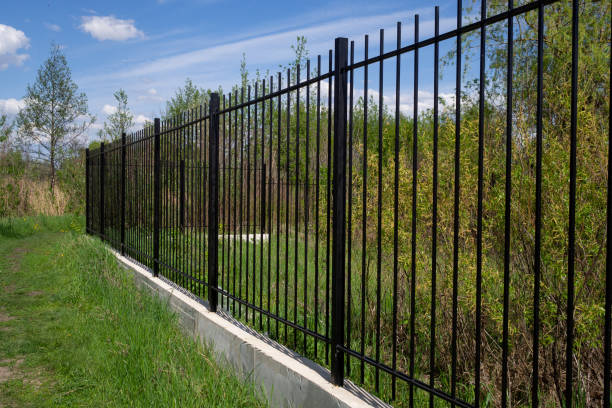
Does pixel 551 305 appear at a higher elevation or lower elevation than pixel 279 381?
higher

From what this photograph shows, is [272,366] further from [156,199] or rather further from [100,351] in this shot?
[156,199]

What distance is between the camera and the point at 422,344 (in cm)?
507

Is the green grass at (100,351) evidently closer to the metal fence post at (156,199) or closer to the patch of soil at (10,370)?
the patch of soil at (10,370)

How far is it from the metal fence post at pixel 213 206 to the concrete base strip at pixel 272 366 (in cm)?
25

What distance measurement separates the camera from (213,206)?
17.5ft

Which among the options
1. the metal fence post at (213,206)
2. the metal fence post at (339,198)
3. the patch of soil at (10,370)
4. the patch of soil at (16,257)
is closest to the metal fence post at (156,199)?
the metal fence post at (213,206)

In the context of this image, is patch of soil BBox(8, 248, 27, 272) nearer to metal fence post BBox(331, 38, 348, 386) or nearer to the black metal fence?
the black metal fence

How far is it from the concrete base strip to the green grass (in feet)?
0.46

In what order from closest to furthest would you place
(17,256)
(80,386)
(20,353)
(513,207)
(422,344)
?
1. (513,207)
2. (80,386)
3. (422,344)
4. (20,353)
5. (17,256)

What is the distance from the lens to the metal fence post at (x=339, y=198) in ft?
10.9

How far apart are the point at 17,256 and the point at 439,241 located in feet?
36.0

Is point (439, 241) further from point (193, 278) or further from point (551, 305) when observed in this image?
point (193, 278)

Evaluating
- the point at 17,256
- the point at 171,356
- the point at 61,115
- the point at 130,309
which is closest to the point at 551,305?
the point at 171,356

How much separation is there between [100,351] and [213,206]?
5.72 ft
